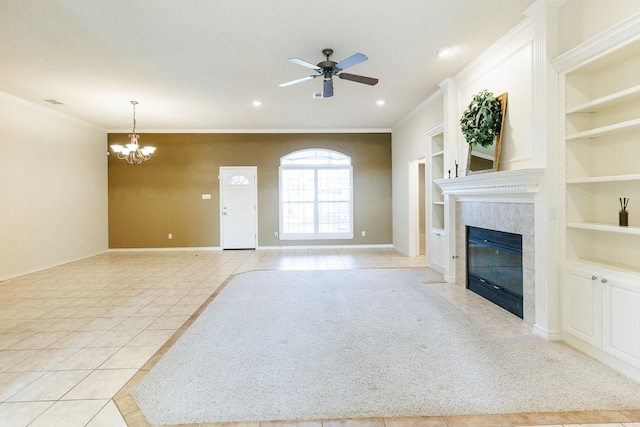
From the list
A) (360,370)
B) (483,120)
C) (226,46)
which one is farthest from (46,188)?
(483,120)

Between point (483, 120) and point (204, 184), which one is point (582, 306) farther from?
point (204, 184)

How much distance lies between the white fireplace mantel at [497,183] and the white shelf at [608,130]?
0.37m

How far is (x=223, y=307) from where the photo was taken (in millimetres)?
3783

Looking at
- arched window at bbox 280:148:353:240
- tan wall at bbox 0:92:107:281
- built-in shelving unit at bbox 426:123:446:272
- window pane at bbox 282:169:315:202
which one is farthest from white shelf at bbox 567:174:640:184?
tan wall at bbox 0:92:107:281

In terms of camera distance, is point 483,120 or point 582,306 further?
point 483,120

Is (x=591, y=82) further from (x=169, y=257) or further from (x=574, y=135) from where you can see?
(x=169, y=257)

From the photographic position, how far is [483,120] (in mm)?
3611

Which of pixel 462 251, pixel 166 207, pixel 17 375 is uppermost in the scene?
pixel 166 207

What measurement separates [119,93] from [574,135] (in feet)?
19.8

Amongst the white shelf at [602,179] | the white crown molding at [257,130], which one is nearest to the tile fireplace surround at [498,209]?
the white shelf at [602,179]

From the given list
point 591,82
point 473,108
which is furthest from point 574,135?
point 473,108

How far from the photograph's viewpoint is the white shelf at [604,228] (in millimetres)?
2201

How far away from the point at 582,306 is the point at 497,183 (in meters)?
1.34

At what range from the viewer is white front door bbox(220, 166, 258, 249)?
26.9ft
